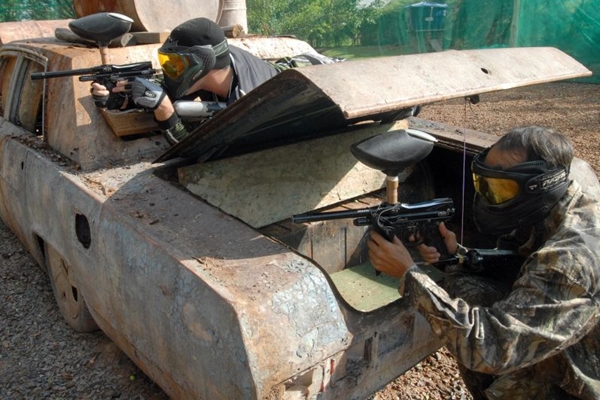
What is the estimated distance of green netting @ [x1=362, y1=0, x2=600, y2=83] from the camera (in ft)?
44.8

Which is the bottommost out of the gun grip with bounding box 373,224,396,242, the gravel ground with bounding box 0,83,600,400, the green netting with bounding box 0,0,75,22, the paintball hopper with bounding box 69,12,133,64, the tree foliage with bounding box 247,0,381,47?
the tree foliage with bounding box 247,0,381,47

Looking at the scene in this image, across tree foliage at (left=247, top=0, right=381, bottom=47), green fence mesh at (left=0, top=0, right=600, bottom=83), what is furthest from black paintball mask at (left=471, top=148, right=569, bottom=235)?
tree foliage at (left=247, top=0, right=381, bottom=47)

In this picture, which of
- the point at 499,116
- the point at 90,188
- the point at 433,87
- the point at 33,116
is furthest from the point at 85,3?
the point at 499,116

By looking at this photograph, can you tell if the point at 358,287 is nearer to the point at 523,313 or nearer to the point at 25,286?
the point at 523,313

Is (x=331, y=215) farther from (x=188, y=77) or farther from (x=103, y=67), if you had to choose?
(x=103, y=67)

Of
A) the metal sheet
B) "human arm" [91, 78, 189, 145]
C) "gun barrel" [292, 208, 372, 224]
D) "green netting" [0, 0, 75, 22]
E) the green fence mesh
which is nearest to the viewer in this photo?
the metal sheet

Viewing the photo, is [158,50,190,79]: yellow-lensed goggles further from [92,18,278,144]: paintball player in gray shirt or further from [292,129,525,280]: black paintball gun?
[292,129,525,280]: black paintball gun

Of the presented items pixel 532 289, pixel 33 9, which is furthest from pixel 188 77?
pixel 33 9

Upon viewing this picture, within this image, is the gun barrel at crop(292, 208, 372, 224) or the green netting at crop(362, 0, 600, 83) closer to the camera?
the gun barrel at crop(292, 208, 372, 224)

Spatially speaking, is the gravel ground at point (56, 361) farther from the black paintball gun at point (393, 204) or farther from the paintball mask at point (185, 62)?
the paintball mask at point (185, 62)

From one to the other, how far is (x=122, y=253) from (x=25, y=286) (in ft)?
7.22

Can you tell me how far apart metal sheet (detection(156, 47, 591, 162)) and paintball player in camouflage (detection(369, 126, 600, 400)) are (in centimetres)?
34

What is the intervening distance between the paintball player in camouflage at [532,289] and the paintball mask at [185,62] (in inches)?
63.3

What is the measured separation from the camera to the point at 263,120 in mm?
2600
